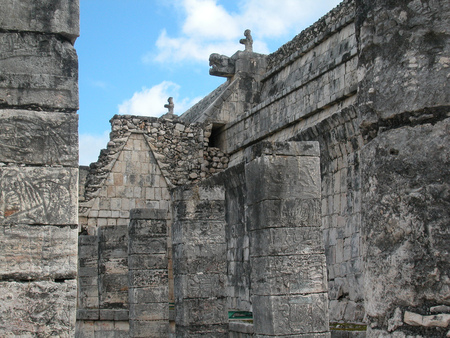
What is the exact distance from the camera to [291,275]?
6.64 metres

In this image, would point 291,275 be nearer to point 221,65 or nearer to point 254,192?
point 254,192

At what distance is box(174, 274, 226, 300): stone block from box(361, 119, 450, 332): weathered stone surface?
702 centimetres

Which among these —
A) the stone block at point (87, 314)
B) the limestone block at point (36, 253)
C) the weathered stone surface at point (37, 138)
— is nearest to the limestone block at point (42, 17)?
the weathered stone surface at point (37, 138)

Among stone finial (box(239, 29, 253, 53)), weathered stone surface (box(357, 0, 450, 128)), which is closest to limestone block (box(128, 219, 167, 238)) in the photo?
stone finial (box(239, 29, 253, 53))

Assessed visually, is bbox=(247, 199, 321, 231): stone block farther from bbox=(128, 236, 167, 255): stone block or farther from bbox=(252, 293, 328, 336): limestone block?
bbox=(128, 236, 167, 255): stone block

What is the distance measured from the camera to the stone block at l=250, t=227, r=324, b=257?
6680 mm

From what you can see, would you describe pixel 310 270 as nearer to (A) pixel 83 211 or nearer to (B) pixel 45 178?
(B) pixel 45 178

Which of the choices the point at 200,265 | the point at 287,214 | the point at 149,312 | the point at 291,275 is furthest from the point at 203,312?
the point at 287,214

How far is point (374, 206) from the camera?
2611 mm

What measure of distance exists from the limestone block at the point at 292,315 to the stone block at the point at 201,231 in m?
2.93

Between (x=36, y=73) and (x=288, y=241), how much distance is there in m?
3.19

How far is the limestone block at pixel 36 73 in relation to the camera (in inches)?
179

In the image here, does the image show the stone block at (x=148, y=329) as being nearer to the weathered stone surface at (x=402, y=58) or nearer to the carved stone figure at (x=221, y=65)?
the carved stone figure at (x=221, y=65)

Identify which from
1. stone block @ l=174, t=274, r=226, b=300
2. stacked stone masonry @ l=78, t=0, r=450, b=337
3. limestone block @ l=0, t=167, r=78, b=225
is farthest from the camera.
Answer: stone block @ l=174, t=274, r=226, b=300
